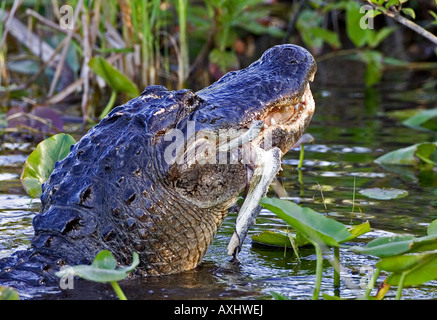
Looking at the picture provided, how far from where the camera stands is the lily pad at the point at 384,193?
4.32m

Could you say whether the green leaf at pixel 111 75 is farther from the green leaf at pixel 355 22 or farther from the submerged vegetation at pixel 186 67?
the green leaf at pixel 355 22

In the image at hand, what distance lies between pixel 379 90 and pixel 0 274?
21.0ft

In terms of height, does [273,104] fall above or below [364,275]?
above

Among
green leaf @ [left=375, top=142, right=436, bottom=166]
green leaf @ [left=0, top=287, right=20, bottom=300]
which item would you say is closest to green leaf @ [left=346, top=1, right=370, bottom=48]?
green leaf @ [left=375, top=142, right=436, bottom=166]

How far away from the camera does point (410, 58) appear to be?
1057 centimetres

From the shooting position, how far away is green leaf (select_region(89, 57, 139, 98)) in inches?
216

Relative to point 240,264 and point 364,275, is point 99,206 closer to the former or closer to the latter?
point 240,264

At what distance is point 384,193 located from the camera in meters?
4.38

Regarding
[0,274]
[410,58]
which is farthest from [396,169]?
[410,58]

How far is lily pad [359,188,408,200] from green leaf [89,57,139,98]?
214 centimetres

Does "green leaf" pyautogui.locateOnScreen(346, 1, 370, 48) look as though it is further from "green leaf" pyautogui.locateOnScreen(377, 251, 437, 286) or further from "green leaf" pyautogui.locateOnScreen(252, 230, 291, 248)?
"green leaf" pyautogui.locateOnScreen(377, 251, 437, 286)

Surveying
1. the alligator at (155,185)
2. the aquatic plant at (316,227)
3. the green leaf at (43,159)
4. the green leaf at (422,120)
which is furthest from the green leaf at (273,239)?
the green leaf at (422,120)

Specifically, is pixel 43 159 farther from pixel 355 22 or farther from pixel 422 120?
pixel 355 22

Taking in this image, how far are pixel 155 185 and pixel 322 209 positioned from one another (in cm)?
138
